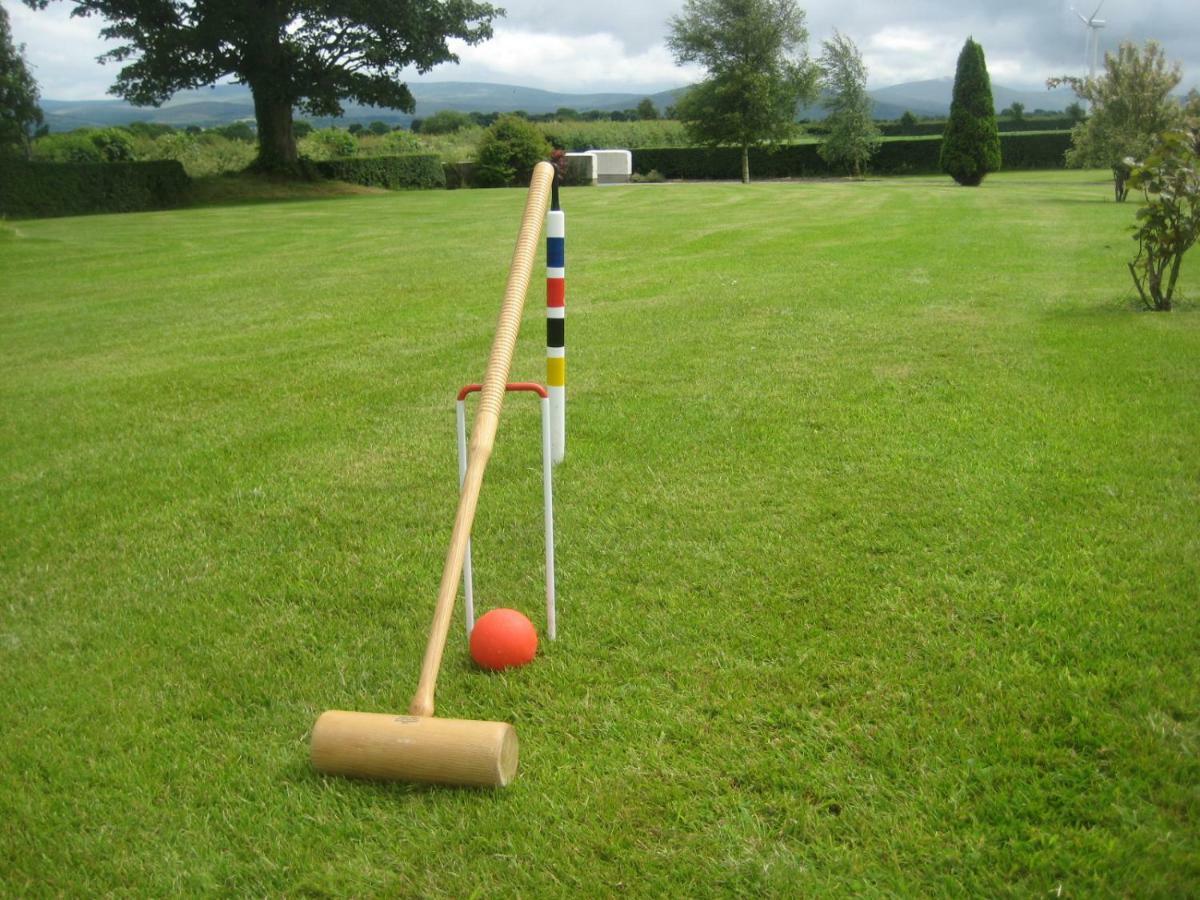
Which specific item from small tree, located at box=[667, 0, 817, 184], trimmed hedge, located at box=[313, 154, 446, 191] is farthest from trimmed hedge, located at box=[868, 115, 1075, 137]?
trimmed hedge, located at box=[313, 154, 446, 191]

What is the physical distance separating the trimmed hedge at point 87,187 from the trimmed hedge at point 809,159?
21.1 m

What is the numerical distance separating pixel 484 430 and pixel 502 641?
705 mm

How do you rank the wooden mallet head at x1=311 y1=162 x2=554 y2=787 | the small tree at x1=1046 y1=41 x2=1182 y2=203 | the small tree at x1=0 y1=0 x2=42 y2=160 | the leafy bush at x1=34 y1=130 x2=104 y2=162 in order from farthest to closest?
the leafy bush at x1=34 y1=130 x2=104 y2=162
the small tree at x1=0 y1=0 x2=42 y2=160
the small tree at x1=1046 y1=41 x2=1182 y2=203
the wooden mallet head at x1=311 y1=162 x2=554 y2=787

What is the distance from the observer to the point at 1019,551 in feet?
13.1

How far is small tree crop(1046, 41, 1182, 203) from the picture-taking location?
834 inches

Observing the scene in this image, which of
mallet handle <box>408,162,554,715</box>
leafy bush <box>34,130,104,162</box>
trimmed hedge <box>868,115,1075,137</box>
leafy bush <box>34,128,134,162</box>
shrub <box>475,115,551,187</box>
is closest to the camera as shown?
mallet handle <box>408,162,554,715</box>

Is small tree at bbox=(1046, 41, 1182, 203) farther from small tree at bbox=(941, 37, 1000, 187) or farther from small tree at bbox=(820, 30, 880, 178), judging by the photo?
small tree at bbox=(820, 30, 880, 178)

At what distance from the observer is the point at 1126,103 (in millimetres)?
21750

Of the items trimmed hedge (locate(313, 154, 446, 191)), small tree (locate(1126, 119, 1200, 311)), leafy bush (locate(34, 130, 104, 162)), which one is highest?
leafy bush (locate(34, 130, 104, 162))

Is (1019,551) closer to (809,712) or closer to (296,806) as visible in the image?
(809,712)

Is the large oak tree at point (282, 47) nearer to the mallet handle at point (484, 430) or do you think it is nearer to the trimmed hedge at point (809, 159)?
the trimmed hedge at point (809, 159)

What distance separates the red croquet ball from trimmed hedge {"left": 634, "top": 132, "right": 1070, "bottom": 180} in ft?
131

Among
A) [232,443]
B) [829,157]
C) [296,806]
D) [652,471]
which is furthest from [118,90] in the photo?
[296,806]

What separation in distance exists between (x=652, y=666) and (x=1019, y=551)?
1733 mm
